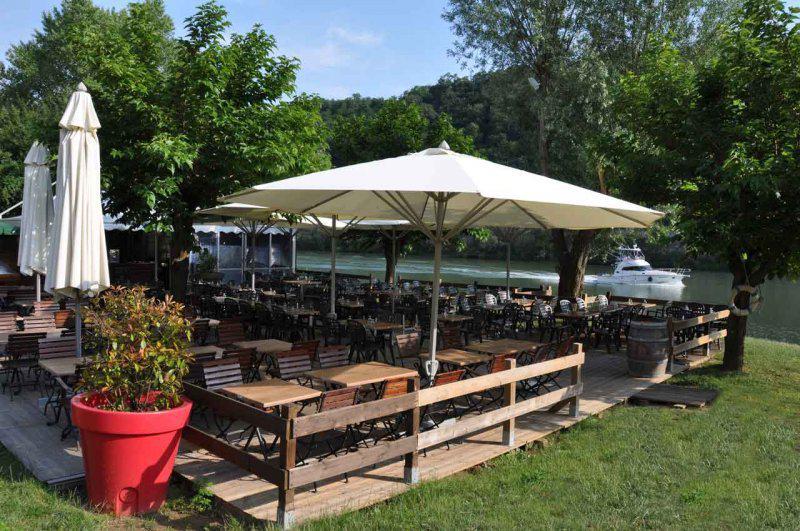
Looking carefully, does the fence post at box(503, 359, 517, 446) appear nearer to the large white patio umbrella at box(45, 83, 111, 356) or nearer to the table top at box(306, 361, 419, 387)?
the table top at box(306, 361, 419, 387)

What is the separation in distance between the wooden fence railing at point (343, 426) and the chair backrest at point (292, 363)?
1210 millimetres

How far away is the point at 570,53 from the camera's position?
16.5 meters

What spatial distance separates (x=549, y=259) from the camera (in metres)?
62.0

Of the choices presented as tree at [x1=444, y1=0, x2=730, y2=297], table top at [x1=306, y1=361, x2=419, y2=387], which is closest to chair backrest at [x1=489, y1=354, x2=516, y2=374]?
table top at [x1=306, y1=361, x2=419, y2=387]

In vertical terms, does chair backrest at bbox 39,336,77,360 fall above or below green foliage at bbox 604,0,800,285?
below

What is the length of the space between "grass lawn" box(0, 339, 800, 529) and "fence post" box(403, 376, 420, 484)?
0.17 metres

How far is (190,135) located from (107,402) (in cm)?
668

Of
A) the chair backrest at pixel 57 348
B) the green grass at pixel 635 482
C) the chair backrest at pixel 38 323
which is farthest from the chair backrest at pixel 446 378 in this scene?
the chair backrest at pixel 38 323

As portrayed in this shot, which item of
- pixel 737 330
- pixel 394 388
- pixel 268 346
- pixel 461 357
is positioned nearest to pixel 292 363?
pixel 268 346

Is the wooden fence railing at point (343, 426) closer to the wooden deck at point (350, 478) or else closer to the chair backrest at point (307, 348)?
the wooden deck at point (350, 478)

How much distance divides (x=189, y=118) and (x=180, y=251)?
2.65m

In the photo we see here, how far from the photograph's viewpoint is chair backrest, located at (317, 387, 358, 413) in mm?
4891

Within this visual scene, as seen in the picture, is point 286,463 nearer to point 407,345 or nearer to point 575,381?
point 407,345

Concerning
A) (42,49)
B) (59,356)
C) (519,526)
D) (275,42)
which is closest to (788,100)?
(519,526)
